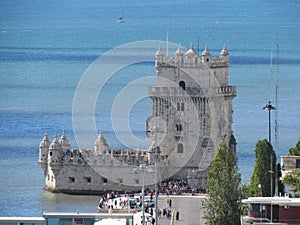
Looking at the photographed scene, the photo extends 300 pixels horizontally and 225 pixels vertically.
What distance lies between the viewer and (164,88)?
75.7 meters

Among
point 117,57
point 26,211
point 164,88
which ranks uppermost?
point 117,57

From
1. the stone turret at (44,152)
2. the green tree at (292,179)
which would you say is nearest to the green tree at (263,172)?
the green tree at (292,179)

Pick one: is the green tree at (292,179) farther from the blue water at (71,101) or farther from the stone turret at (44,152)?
the stone turret at (44,152)

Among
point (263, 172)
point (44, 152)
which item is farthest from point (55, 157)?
point (263, 172)

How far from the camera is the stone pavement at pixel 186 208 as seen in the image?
6019 centimetres

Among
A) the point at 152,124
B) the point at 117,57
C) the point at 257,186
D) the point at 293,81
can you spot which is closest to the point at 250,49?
the point at 117,57

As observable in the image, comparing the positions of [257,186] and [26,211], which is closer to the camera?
[257,186]

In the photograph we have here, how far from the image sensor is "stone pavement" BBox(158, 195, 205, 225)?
60.2 meters

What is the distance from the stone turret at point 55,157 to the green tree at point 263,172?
14.4m

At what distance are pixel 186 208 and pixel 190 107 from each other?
12.9 m

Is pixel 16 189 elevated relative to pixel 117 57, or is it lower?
lower

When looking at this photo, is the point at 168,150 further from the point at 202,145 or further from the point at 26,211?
the point at 26,211

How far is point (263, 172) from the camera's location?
2414 inches

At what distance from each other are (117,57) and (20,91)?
32902 mm
